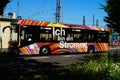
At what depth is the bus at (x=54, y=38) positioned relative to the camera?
23.3m

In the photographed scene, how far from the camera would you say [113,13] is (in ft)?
62.8

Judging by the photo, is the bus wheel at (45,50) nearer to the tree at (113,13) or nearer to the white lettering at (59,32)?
the white lettering at (59,32)

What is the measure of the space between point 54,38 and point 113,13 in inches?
296

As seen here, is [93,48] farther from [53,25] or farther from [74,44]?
[53,25]

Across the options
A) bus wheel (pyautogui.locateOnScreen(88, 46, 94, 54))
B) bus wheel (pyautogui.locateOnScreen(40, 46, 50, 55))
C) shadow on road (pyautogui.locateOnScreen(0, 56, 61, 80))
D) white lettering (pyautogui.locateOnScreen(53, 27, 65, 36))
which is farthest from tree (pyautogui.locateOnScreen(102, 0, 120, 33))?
bus wheel (pyautogui.locateOnScreen(88, 46, 94, 54))

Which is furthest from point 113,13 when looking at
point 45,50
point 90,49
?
point 90,49

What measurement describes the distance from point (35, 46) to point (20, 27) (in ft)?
6.87

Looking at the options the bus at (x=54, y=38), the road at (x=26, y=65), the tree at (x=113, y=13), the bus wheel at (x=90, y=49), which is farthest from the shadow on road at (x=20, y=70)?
the bus wheel at (x=90, y=49)

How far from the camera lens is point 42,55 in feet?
83.2

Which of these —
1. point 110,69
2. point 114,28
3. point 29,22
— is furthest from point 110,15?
point 110,69

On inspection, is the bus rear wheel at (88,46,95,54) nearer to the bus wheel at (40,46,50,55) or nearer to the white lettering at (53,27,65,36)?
the white lettering at (53,27,65,36)

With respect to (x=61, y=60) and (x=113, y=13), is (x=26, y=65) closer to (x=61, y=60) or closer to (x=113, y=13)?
(x=61, y=60)

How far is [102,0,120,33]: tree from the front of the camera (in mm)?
18783

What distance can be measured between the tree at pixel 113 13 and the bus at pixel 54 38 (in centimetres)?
591
